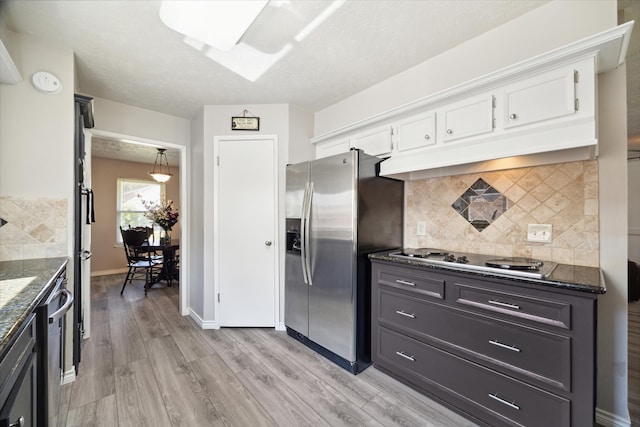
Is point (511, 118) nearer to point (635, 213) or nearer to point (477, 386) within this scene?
point (477, 386)

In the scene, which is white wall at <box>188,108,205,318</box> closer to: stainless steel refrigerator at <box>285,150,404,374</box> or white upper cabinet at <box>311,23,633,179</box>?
stainless steel refrigerator at <box>285,150,404,374</box>

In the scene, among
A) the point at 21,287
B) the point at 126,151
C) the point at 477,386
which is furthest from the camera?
the point at 126,151

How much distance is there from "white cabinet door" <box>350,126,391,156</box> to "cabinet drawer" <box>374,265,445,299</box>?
99 centimetres

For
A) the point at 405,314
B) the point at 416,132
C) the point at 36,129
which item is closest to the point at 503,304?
the point at 405,314

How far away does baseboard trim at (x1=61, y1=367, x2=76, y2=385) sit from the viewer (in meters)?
1.96

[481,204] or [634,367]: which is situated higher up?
[481,204]

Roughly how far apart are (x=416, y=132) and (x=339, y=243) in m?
1.05

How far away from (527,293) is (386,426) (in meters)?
1.09

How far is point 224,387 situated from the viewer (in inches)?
76.5

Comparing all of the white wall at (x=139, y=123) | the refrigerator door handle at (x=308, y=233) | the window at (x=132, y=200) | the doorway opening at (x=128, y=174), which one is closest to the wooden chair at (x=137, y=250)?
the doorway opening at (x=128, y=174)

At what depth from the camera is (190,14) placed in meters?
1.48

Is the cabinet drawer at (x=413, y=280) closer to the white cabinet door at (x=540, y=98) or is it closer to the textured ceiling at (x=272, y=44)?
the white cabinet door at (x=540, y=98)

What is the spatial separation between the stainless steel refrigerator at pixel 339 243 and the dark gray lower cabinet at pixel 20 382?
1.71 meters

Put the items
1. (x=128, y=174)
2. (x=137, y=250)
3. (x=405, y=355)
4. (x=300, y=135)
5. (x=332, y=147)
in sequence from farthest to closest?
(x=128, y=174) → (x=137, y=250) → (x=300, y=135) → (x=332, y=147) → (x=405, y=355)
